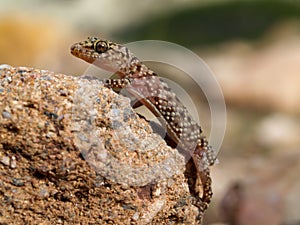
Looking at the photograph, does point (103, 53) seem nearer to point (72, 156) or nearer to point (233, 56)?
point (72, 156)

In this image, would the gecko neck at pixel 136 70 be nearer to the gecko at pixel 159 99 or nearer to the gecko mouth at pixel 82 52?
the gecko at pixel 159 99

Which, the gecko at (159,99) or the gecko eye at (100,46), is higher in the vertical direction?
the gecko eye at (100,46)

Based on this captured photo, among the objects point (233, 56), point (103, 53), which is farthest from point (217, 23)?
point (103, 53)

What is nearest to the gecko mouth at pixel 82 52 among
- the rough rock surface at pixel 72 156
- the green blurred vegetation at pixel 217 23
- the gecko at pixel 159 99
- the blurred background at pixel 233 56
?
the gecko at pixel 159 99

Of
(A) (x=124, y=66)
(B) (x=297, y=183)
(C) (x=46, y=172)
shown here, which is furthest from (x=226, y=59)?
(C) (x=46, y=172)

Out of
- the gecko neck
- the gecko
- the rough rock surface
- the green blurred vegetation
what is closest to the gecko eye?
the gecko

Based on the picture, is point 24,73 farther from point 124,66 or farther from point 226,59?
point 226,59
